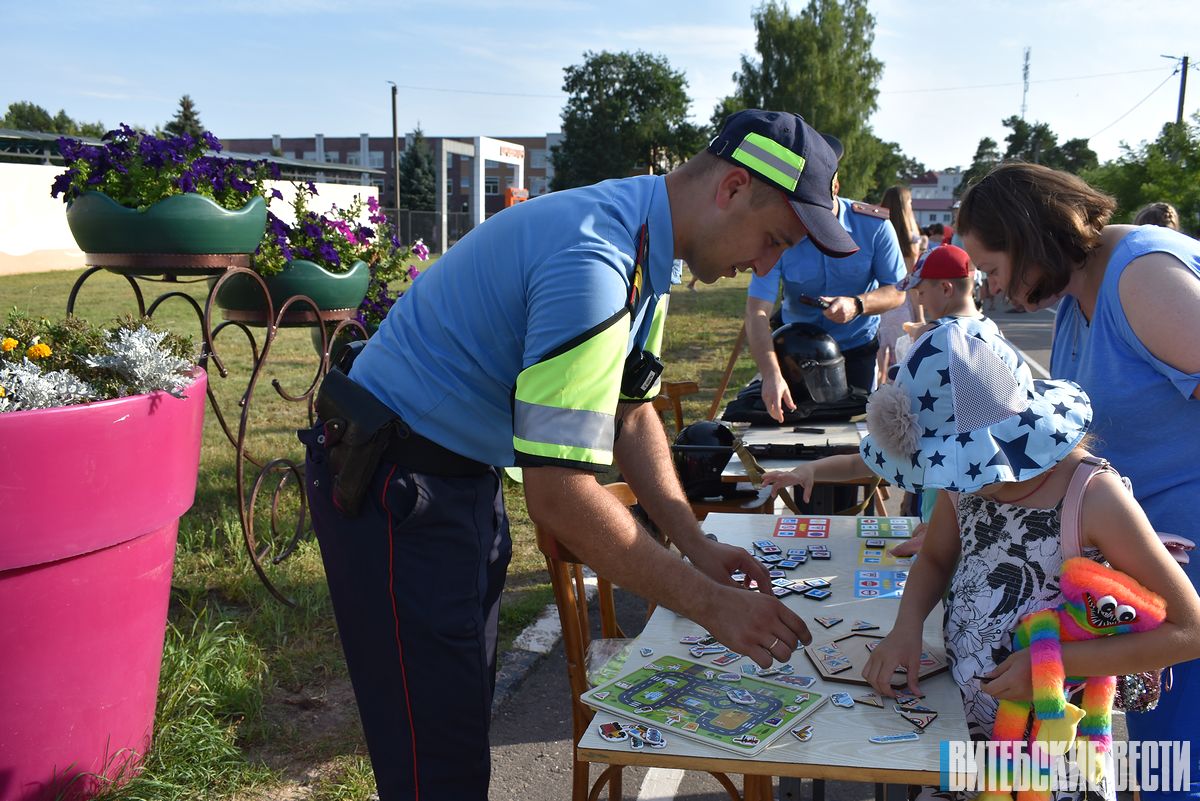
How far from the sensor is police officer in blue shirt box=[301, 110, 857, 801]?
1.68 meters

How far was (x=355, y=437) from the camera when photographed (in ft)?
6.39

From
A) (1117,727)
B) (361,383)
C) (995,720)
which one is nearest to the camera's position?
(995,720)

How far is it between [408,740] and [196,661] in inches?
70.3

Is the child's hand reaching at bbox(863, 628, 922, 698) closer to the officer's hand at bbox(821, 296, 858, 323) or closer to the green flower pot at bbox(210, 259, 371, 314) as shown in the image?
the officer's hand at bbox(821, 296, 858, 323)

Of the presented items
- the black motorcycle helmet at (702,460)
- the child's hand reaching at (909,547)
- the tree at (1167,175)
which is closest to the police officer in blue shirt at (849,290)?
the black motorcycle helmet at (702,460)

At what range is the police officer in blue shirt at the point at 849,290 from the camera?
4.66 m

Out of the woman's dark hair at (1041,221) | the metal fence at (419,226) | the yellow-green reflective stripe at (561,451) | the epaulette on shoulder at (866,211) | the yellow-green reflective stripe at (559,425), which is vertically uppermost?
the metal fence at (419,226)

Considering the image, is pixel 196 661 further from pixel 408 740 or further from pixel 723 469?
pixel 723 469

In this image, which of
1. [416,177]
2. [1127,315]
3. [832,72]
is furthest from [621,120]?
[1127,315]

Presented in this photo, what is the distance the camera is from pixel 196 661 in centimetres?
345

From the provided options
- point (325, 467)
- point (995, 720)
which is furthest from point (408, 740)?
point (995, 720)

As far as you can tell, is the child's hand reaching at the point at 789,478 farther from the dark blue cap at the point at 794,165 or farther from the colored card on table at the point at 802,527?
the dark blue cap at the point at 794,165

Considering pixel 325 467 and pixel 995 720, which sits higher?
pixel 325 467

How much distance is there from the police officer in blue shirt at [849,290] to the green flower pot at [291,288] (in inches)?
84.4
